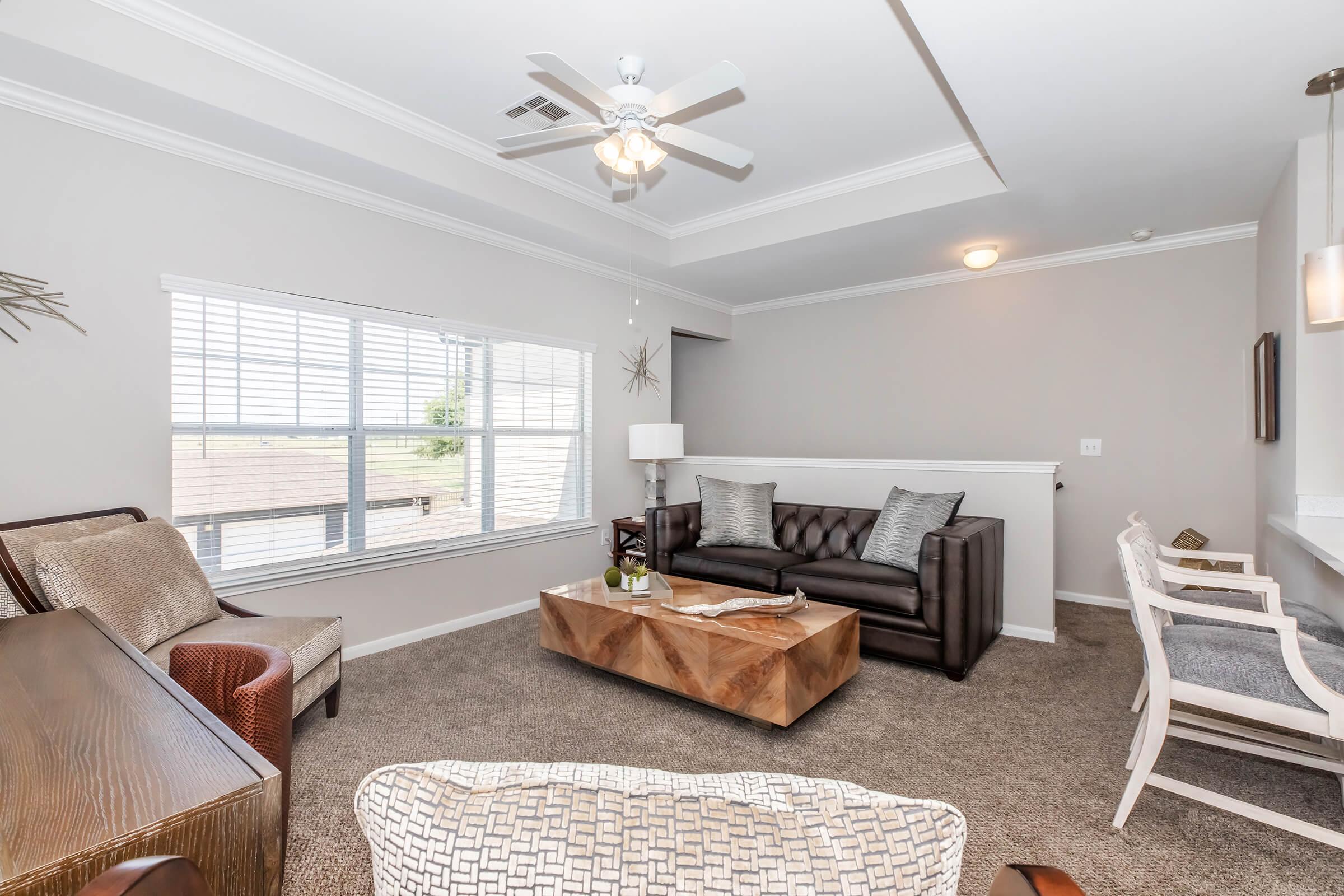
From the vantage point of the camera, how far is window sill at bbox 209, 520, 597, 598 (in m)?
3.01

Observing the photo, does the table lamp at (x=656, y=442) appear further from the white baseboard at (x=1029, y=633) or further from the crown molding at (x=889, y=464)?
the white baseboard at (x=1029, y=633)

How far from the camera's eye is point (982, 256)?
4.15 meters

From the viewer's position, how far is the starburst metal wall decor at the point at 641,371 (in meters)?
5.08

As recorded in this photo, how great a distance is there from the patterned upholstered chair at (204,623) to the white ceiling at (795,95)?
1.62 meters

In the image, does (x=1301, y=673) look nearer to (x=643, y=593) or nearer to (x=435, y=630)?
(x=643, y=593)

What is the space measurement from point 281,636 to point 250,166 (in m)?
2.22

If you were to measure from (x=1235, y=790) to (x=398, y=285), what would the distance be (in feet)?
14.2

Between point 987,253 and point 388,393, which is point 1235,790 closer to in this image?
point 987,253

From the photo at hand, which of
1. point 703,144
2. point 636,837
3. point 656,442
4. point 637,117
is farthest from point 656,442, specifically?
point 636,837

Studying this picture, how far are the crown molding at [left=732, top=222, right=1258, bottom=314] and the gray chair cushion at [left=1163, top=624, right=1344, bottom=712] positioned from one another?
3.19m

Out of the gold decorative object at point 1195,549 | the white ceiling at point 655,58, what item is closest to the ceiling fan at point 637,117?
the white ceiling at point 655,58

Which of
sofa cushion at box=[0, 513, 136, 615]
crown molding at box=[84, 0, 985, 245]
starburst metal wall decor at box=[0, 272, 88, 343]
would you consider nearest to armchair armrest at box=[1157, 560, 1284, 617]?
crown molding at box=[84, 0, 985, 245]

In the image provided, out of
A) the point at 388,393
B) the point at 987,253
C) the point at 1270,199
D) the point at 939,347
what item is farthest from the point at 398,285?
the point at 1270,199

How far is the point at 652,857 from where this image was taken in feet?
1.53
